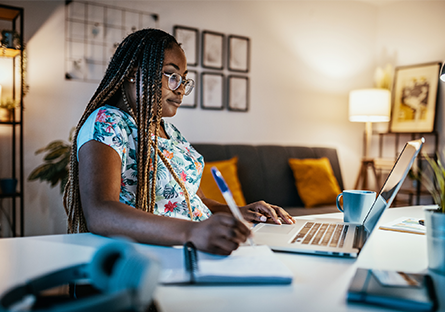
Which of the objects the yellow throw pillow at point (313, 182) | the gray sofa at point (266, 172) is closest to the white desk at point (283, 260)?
the gray sofa at point (266, 172)

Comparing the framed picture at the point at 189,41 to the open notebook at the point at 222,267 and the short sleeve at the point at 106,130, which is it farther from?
the open notebook at the point at 222,267

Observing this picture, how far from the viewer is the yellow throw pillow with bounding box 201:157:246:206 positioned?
246 cm

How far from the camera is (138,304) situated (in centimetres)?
35

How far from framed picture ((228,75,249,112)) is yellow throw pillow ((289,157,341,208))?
678mm

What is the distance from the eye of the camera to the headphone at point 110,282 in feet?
1.05

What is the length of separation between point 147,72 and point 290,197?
2.23m

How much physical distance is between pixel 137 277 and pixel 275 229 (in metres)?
0.61

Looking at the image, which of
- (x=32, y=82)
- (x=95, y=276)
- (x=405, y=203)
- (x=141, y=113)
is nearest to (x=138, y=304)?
(x=95, y=276)

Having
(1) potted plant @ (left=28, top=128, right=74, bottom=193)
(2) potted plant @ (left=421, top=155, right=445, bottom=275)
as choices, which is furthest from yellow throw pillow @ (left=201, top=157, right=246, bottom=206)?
(2) potted plant @ (left=421, top=155, right=445, bottom=275)

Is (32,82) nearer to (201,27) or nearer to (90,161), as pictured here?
(201,27)

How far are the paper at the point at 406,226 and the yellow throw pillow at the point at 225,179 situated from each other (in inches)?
57.7

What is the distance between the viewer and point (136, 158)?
1011 millimetres

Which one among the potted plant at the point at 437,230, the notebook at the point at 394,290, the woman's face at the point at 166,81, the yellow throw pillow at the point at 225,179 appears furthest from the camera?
the yellow throw pillow at the point at 225,179

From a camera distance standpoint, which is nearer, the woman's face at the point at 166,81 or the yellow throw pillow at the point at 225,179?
the woman's face at the point at 166,81
